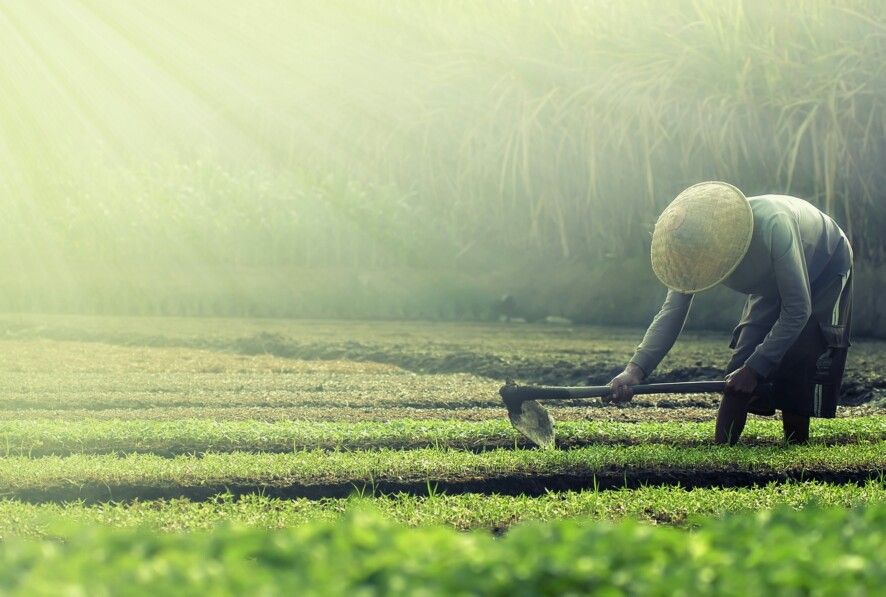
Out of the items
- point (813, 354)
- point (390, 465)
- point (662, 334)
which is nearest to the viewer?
point (390, 465)

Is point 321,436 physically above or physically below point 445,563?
below

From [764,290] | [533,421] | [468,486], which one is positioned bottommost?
[468,486]

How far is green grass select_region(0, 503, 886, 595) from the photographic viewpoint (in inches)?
103

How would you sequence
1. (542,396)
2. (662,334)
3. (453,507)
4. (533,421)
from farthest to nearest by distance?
A: (533,421) < (542,396) < (662,334) < (453,507)

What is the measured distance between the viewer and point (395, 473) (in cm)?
663

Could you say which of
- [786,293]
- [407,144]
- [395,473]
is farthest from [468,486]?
[407,144]

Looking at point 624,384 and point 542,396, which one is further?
point 542,396

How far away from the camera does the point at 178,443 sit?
7.72 m

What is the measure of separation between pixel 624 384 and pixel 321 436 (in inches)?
79.4

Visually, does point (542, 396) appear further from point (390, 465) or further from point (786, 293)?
point (786, 293)

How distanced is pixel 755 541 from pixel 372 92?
19.5 meters

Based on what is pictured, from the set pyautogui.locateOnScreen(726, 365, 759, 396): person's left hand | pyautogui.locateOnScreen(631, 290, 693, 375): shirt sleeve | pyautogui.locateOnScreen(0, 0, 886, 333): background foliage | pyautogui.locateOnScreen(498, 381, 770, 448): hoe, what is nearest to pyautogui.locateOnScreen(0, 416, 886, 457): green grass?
pyautogui.locateOnScreen(498, 381, 770, 448): hoe

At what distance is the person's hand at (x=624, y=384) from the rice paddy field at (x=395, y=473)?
0.32m

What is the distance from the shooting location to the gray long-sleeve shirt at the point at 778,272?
6816mm
